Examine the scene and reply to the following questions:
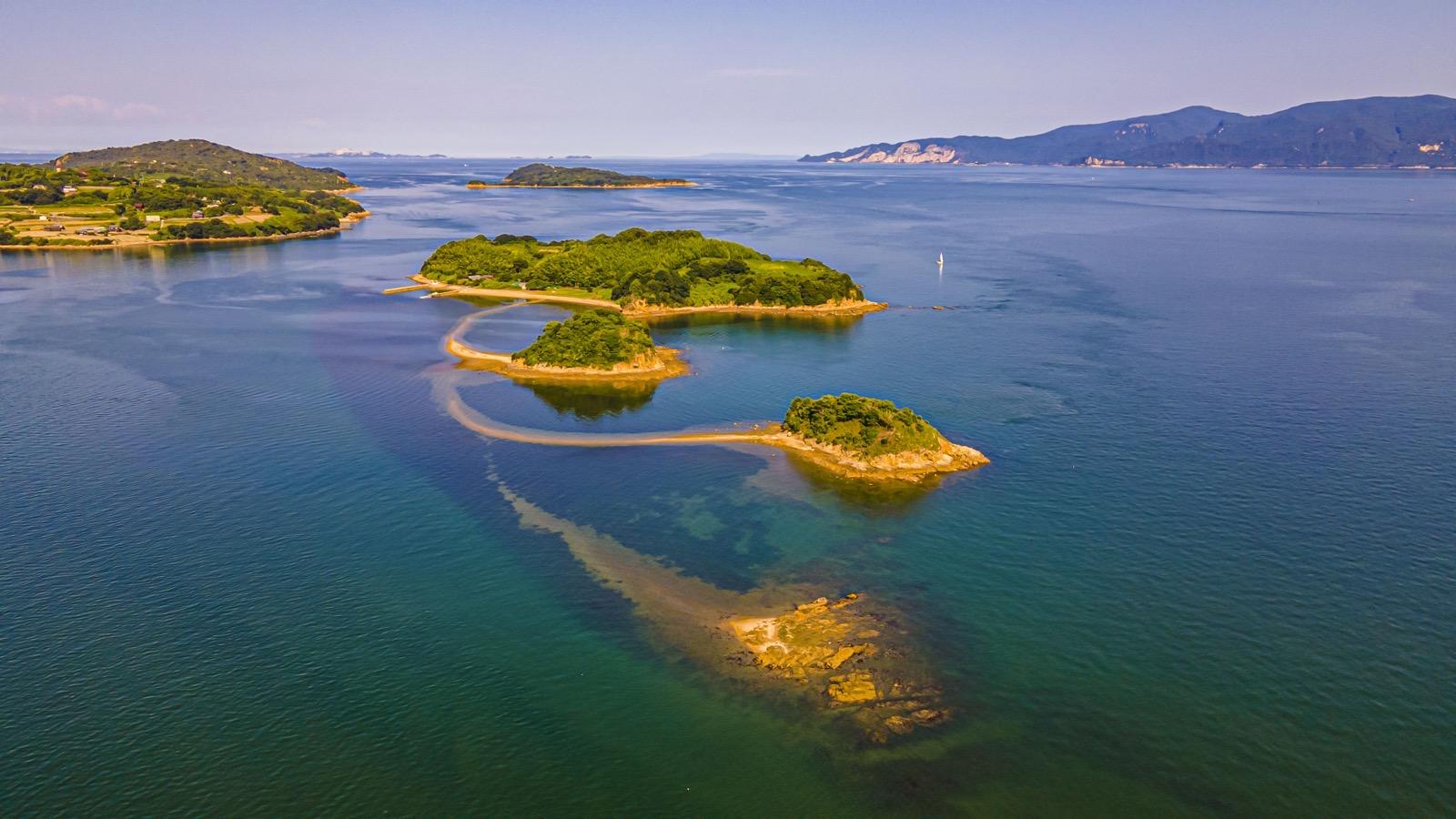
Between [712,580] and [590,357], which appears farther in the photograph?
[590,357]

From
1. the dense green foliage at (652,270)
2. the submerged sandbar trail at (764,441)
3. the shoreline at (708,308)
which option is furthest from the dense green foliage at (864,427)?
the dense green foliage at (652,270)

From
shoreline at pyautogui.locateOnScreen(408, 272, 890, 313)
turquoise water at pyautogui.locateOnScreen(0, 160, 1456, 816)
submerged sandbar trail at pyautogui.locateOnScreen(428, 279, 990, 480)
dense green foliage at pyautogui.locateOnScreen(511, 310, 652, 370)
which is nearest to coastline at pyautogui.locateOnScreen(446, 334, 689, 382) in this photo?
dense green foliage at pyautogui.locateOnScreen(511, 310, 652, 370)

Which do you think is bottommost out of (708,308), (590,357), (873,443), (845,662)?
(845,662)

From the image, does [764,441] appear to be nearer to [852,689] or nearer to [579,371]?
[579,371]

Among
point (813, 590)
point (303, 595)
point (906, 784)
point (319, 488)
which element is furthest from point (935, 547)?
point (319, 488)

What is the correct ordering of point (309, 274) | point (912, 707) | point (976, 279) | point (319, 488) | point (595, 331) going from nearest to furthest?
point (912, 707)
point (319, 488)
point (595, 331)
point (976, 279)
point (309, 274)

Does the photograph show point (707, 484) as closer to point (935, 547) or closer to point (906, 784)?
point (935, 547)

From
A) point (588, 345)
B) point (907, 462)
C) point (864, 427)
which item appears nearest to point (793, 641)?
point (907, 462)

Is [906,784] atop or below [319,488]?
below
